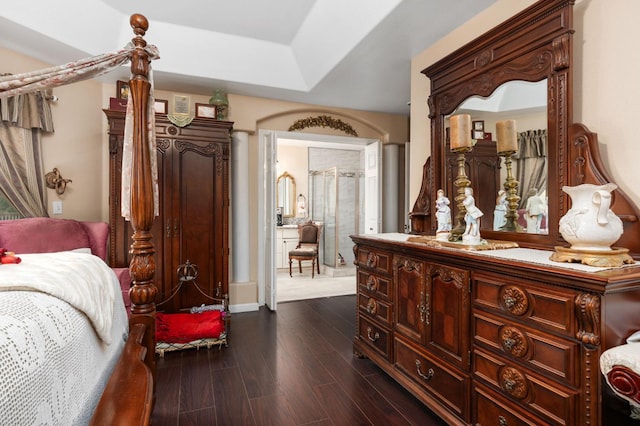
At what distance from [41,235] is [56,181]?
70cm

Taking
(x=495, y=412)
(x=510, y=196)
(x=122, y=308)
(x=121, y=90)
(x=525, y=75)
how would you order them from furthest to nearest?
→ (x=121, y=90) < (x=510, y=196) < (x=525, y=75) < (x=122, y=308) < (x=495, y=412)

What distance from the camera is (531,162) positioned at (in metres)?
1.88

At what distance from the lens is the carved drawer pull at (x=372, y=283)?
2.48 m

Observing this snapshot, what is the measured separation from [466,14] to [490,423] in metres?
2.46

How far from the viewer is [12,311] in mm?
859

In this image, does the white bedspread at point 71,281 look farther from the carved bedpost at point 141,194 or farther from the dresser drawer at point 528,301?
the dresser drawer at point 528,301

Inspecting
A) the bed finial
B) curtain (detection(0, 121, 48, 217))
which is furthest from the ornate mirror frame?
curtain (detection(0, 121, 48, 217))

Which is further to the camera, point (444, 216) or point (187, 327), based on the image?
point (187, 327)

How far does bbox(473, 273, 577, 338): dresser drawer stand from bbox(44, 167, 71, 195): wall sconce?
3519 mm

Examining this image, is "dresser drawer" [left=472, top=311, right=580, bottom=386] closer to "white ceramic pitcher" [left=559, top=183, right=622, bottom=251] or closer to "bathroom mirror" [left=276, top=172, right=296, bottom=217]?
"white ceramic pitcher" [left=559, top=183, right=622, bottom=251]

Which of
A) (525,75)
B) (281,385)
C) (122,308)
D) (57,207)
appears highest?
(525,75)

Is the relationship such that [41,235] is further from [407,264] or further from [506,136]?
[506,136]

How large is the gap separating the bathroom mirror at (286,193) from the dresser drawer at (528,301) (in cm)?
559

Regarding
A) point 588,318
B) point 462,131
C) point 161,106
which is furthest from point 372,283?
point 161,106
